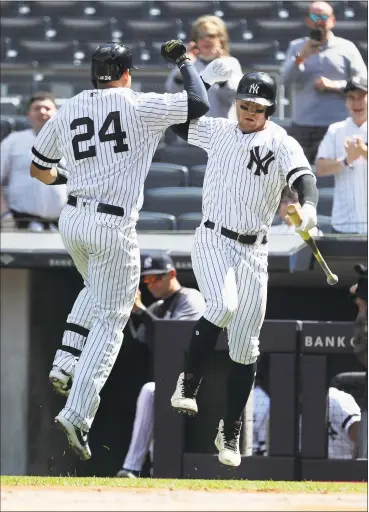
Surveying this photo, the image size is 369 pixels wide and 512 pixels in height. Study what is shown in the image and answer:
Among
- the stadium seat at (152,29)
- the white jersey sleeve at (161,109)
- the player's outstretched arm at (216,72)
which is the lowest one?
the white jersey sleeve at (161,109)

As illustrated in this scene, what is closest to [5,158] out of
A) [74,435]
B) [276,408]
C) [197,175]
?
[197,175]

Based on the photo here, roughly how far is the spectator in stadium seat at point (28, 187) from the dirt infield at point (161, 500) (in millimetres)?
3498

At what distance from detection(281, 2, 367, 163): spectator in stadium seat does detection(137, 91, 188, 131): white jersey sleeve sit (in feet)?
10.3

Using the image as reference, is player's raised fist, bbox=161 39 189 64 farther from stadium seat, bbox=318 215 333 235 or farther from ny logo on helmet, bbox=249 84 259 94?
stadium seat, bbox=318 215 333 235

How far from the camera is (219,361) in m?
8.04

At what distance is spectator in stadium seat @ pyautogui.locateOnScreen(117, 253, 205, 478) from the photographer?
8180mm

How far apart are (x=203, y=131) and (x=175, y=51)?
410 millimetres

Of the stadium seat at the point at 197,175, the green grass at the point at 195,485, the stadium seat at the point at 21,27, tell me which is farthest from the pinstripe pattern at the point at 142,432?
the stadium seat at the point at 21,27

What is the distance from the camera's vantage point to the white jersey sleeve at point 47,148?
617 centimetres

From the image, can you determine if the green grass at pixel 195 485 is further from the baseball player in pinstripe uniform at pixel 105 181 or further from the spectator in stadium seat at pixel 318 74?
the spectator in stadium seat at pixel 318 74

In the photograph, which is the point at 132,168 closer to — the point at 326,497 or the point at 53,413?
the point at 326,497

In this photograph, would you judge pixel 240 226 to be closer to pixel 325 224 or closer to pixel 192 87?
pixel 192 87

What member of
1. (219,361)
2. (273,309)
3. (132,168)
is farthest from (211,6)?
(132,168)

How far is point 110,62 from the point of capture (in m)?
6.06
